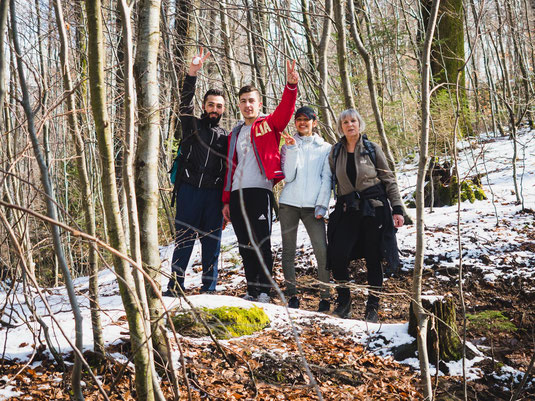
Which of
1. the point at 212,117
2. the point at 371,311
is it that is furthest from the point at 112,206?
the point at 371,311

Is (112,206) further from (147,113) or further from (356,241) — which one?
(356,241)

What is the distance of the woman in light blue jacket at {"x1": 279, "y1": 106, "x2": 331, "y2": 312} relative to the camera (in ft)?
13.2

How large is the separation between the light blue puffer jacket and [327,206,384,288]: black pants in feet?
1.12

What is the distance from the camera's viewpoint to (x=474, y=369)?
3.10 meters

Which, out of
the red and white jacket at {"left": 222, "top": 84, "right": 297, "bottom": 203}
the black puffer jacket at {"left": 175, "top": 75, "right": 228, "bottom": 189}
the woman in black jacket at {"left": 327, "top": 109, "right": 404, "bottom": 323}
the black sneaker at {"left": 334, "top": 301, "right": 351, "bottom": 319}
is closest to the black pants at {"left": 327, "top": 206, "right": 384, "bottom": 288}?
the woman in black jacket at {"left": 327, "top": 109, "right": 404, "bottom": 323}

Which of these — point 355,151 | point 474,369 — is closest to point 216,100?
point 355,151

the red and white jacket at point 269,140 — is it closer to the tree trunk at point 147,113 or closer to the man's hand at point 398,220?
the man's hand at point 398,220

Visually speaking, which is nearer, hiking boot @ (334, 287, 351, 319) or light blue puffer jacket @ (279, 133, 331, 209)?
hiking boot @ (334, 287, 351, 319)

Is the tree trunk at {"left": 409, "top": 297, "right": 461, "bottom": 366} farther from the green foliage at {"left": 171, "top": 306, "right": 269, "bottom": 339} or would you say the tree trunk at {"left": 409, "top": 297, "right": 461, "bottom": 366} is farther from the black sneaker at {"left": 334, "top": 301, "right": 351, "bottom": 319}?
the green foliage at {"left": 171, "top": 306, "right": 269, "bottom": 339}

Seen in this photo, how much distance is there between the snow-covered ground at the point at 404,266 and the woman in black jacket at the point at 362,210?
0.46m

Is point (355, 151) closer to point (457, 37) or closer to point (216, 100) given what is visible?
point (216, 100)

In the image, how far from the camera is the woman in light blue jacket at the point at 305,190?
4035mm

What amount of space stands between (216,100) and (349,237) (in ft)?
5.91

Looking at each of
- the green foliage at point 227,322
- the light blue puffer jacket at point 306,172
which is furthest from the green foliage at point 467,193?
the green foliage at point 227,322
